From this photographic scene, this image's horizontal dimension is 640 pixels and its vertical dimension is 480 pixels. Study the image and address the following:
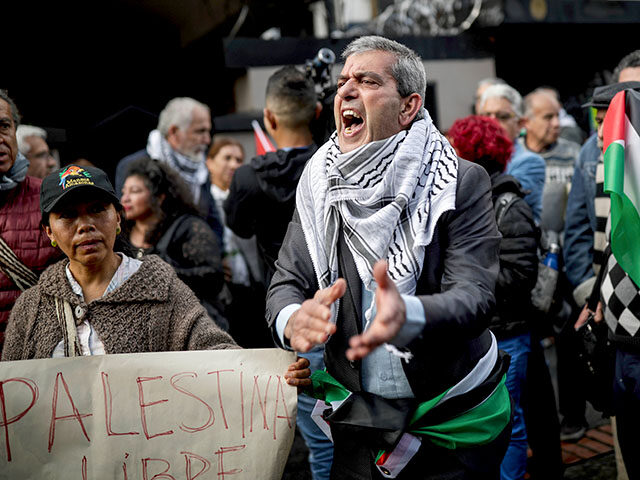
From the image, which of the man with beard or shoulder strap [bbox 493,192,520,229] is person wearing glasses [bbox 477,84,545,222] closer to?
shoulder strap [bbox 493,192,520,229]

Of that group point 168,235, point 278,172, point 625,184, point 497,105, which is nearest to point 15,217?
point 168,235

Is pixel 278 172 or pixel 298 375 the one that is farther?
pixel 278 172

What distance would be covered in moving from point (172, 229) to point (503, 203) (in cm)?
189

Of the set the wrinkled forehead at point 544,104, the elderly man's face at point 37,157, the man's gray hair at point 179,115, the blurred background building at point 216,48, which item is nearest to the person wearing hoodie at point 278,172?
the man's gray hair at point 179,115

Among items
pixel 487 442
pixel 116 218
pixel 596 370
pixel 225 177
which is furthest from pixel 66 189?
pixel 225 177

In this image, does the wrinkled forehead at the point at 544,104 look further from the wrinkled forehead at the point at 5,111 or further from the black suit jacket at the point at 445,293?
the wrinkled forehead at the point at 5,111

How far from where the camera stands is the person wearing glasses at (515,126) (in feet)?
15.3

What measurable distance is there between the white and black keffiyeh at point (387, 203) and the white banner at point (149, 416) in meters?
0.51

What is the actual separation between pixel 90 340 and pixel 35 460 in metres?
0.45

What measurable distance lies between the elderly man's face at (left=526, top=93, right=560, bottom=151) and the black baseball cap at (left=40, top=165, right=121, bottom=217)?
176 inches

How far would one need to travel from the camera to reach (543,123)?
6336 millimetres

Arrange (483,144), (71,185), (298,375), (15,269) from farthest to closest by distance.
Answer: (483,144) → (15,269) → (71,185) → (298,375)

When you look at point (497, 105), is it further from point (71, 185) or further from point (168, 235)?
point (71, 185)

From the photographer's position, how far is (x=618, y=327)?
10.3 ft
